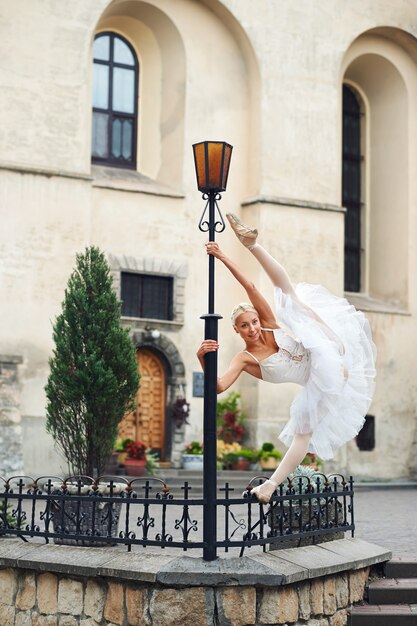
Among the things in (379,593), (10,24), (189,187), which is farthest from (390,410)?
(379,593)

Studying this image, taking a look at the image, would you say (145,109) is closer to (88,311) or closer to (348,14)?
(348,14)

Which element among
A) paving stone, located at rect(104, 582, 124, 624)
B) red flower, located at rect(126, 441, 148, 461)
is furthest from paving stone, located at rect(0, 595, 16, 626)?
red flower, located at rect(126, 441, 148, 461)

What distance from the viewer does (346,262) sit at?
91.6 ft

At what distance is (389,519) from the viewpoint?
1602 cm

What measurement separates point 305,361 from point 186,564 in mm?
2049

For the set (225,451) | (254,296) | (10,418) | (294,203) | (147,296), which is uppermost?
(294,203)

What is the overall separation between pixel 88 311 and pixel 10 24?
9.48 meters

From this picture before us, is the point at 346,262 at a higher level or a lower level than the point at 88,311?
higher

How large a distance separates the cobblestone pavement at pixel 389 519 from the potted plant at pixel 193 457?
329cm

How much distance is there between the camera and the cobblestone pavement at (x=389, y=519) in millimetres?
12555

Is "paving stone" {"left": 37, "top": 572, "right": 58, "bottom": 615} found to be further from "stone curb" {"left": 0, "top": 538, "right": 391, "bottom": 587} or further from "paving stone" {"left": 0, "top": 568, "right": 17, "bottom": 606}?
"paving stone" {"left": 0, "top": 568, "right": 17, "bottom": 606}

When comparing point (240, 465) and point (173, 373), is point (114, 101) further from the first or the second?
point (240, 465)

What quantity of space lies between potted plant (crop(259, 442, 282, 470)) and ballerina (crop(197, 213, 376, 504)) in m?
13.4

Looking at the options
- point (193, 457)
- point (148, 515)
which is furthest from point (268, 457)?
point (148, 515)
